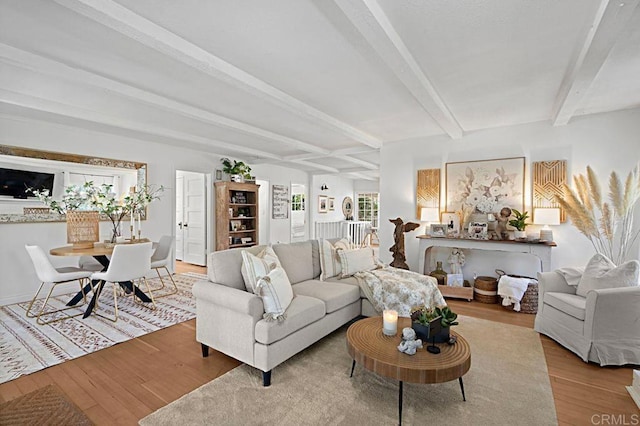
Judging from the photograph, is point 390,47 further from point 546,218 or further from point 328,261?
point 546,218

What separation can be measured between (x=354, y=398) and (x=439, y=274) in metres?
3.06

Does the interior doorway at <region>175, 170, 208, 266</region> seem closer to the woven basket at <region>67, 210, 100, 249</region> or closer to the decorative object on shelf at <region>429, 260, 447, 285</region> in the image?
the woven basket at <region>67, 210, 100, 249</region>

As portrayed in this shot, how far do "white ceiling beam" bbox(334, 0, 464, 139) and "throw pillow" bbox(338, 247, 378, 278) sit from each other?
1.83 metres

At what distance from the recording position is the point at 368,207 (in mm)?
11539

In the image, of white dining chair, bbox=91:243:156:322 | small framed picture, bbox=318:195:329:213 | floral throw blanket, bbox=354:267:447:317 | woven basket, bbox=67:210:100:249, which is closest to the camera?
floral throw blanket, bbox=354:267:447:317

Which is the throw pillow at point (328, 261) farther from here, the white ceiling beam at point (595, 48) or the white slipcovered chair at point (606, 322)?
the white ceiling beam at point (595, 48)

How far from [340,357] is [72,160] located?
186 inches

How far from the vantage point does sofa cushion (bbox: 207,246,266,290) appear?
2.58 metres

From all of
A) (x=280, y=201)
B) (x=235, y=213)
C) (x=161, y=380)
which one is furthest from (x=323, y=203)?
(x=161, y=380)

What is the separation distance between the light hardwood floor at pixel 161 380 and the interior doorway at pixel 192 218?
402cm

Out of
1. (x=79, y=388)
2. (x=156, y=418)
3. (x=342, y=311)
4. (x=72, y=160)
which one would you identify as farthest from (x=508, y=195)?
(x=72, y=160)

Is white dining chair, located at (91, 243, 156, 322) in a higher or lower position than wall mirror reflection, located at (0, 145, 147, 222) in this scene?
lower

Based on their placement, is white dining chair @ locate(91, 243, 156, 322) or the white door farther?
the white door

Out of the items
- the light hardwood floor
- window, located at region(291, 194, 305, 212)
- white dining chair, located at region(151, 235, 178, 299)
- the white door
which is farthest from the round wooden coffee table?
window, located at region(291, 194, 305, 212)
